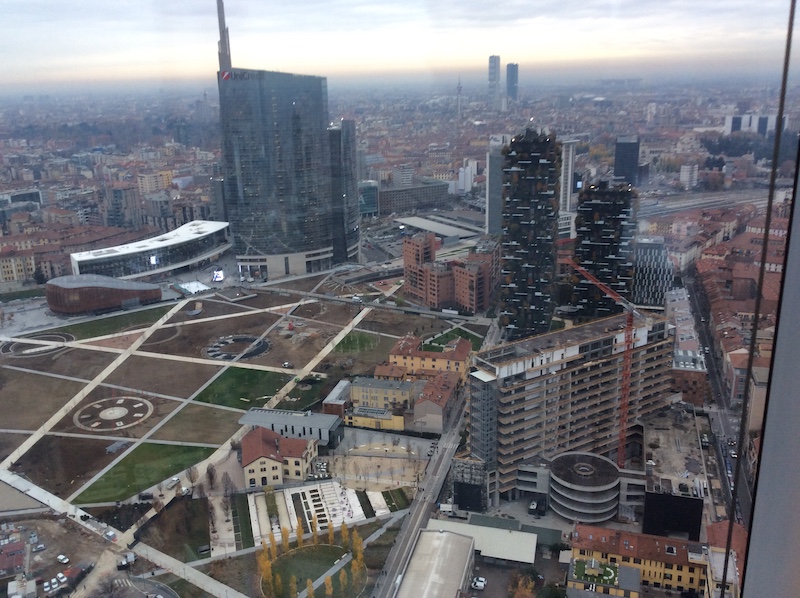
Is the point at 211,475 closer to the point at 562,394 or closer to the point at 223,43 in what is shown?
the point at 562,394

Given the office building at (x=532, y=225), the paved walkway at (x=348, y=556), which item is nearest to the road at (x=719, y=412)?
the office building at (x=532, y=225)

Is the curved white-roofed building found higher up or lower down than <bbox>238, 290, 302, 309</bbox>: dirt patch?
higher up

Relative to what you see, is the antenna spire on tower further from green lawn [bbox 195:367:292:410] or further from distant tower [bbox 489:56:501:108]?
green lawn [bbox 195:367:292:410]

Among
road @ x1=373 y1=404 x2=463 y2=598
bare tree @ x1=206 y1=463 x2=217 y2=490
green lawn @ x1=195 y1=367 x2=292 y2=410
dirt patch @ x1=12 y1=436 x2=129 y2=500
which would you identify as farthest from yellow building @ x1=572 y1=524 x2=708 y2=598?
dirt patch @ x1=12 y1=436 x2=129 y2=500

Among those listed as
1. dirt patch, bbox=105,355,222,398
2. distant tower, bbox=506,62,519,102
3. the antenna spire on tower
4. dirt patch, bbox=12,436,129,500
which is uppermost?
the antenna spire on tower

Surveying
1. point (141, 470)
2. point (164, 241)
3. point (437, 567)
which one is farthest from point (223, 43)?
point (437, 567)
